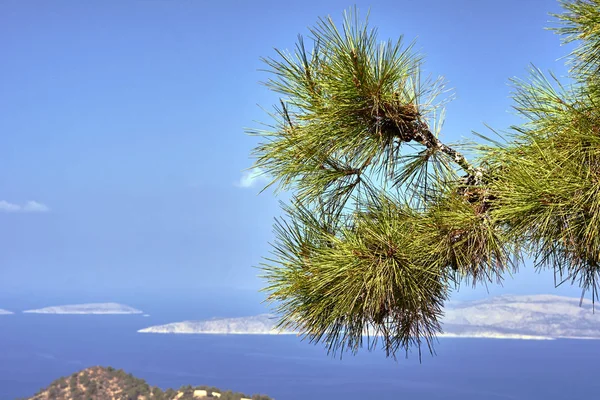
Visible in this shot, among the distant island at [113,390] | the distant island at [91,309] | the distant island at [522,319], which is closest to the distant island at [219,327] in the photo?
the distant island at [522,319]

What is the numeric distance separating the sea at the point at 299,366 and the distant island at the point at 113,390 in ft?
44.2

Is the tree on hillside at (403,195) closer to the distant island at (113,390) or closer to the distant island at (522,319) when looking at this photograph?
the distant island at (113,390)

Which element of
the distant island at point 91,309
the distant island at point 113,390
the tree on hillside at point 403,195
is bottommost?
the distant island at point 113,390

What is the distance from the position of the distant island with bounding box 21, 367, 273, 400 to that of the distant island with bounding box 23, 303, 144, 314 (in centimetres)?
7518

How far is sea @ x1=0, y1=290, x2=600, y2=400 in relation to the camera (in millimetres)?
34219

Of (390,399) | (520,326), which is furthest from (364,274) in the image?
(520,326)

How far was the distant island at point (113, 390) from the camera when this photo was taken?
14375 millimetres

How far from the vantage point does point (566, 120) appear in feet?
5.09

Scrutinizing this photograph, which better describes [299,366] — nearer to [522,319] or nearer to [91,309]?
[522,319]

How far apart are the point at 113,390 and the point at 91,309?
78.9m

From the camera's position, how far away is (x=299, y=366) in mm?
Answer: 43656

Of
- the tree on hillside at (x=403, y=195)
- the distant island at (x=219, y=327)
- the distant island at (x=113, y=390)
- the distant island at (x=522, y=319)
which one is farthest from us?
the distant island at (x=219, y=327)

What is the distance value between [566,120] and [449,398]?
113 feet

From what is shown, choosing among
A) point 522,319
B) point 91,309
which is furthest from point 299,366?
point 91,309
